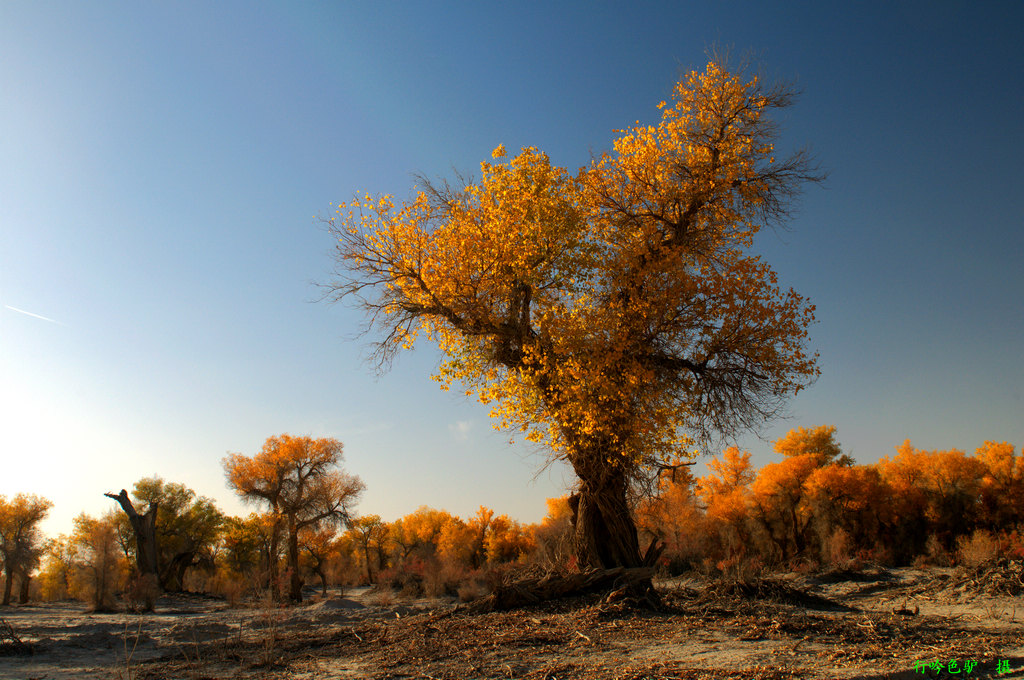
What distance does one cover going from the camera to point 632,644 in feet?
20.6

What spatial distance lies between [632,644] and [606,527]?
5.79m

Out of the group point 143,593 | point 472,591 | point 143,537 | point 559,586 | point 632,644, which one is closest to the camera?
point 632,644

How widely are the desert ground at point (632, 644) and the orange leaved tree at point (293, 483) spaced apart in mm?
14257

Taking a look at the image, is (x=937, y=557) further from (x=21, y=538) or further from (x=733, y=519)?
(x=21, y=538)

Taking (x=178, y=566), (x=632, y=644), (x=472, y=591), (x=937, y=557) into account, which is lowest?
(x=937, y=557)

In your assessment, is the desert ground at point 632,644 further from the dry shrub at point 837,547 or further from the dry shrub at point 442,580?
the dry shrub at point 837,547

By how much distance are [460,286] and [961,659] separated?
9.62 meters

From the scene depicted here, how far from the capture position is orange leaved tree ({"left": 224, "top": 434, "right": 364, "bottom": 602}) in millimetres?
24703

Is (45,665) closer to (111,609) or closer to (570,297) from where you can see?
(570,297)

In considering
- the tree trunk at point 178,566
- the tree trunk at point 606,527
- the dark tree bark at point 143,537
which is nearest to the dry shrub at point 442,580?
the tree trunk at point 606,527

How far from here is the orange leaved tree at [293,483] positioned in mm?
24703

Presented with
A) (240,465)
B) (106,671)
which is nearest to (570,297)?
(106,671)

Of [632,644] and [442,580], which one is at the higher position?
[632,644]

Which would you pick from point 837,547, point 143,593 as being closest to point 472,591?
point 143,593
